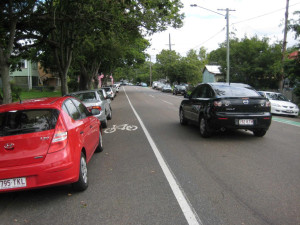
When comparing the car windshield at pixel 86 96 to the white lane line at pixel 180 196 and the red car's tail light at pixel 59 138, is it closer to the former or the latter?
the white lane line at pixel 180 196

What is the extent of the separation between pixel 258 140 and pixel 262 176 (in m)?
3.20

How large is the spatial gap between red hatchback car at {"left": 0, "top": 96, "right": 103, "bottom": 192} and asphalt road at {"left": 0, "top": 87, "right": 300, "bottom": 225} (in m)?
0.38

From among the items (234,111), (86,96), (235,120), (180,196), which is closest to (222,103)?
(234,111)

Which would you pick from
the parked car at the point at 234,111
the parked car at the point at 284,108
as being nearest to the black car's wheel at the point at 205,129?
the parked car at the point at 234,111

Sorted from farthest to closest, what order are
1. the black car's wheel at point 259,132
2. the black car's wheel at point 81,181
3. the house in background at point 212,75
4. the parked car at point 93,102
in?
the house in background at point 212,75 → the parked car at point 93,102 → the black car's wheel at point 259,132 → the black car's wheel at point 81,181

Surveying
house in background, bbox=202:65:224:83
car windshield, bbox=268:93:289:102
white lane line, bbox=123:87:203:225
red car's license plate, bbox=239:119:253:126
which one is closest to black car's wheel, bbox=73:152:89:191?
white lane line, bbox=123:87:203:225

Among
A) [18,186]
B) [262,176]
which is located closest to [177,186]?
[262,176]

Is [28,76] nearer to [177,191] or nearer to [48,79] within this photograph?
[48,79]

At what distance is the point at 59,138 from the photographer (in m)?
4.02

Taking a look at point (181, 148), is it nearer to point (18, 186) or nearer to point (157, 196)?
point (157, 196)

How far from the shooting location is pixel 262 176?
4.93 metres

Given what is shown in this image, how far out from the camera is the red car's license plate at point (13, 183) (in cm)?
375

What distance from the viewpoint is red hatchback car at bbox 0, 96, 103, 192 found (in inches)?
148

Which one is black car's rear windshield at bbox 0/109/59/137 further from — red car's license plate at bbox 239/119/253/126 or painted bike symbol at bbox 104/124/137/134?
painted bike symbol at bbox 104/124/137/134
